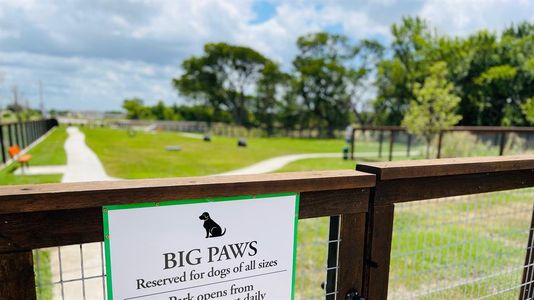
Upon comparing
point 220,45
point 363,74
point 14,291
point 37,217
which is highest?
point 220,45

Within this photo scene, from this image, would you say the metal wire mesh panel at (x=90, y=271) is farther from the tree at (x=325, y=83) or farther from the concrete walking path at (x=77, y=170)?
the tree at (x=325, y=83)

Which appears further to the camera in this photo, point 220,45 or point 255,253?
point 220,45

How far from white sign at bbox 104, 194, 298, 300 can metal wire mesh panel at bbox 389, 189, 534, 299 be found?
1385mm

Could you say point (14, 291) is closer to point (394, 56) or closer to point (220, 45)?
point (394, 56)

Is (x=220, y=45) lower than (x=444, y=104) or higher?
higher

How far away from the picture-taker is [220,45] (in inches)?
1737

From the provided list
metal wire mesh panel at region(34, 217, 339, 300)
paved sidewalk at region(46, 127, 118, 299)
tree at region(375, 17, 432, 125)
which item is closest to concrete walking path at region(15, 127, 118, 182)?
paved sidewalk at region(46, 127, 118, 299)

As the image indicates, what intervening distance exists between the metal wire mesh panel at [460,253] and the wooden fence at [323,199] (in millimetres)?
673

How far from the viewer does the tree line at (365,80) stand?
27.9m

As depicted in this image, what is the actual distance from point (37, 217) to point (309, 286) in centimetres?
284

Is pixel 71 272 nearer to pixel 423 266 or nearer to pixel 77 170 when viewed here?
pixel 423 266

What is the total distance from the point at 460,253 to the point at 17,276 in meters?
4.73

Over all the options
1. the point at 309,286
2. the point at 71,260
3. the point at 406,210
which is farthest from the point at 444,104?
the point at 71,260

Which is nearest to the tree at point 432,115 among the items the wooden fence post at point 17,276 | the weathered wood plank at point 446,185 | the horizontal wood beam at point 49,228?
the weathered wood plank at point 446,185
